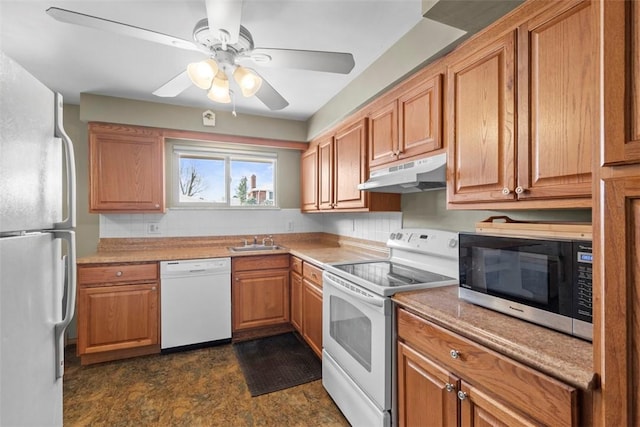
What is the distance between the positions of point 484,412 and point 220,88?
6.51 ft

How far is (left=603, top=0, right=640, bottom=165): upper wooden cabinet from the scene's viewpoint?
24.3 inches

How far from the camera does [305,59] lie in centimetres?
153

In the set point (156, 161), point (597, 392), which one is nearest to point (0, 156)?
point (597, 392)

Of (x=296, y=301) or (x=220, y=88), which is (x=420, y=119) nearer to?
(x=220, y=88)

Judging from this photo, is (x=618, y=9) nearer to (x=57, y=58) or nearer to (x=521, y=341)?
(x=521, y=341)

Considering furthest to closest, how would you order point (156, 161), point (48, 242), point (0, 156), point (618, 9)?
1. point (156, 161)
2. point (48, 242)
3. point (0, 156)
4. point (618, 9)

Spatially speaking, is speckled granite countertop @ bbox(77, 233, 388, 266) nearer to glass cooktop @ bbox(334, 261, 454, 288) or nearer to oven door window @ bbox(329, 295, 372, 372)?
glass cooktop @ bbox(334, 261, 454, 288)

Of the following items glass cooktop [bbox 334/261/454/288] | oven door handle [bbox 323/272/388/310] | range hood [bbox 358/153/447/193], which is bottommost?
oven door handle [bbox 323/272/388/310]

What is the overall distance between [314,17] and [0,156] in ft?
5.01

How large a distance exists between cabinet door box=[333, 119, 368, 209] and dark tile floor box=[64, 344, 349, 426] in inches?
58.7

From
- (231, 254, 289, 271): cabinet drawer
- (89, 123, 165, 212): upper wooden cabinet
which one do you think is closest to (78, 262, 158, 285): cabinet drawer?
(89, 123, 165, 212): upper wooden cabinet

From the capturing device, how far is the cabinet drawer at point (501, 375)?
764mm

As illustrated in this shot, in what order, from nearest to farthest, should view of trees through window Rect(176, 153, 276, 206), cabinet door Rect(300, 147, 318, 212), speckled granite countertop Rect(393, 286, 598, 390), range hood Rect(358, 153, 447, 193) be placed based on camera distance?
speckled granite countertop Rect(393, 286, 598, 390) → range hood Rect(358, 153, 447, 193) → cabinet door Rect(300, 147, 318, 212) → view of trees through window Rect(176, 153, 276, 206)

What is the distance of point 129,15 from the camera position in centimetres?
160
